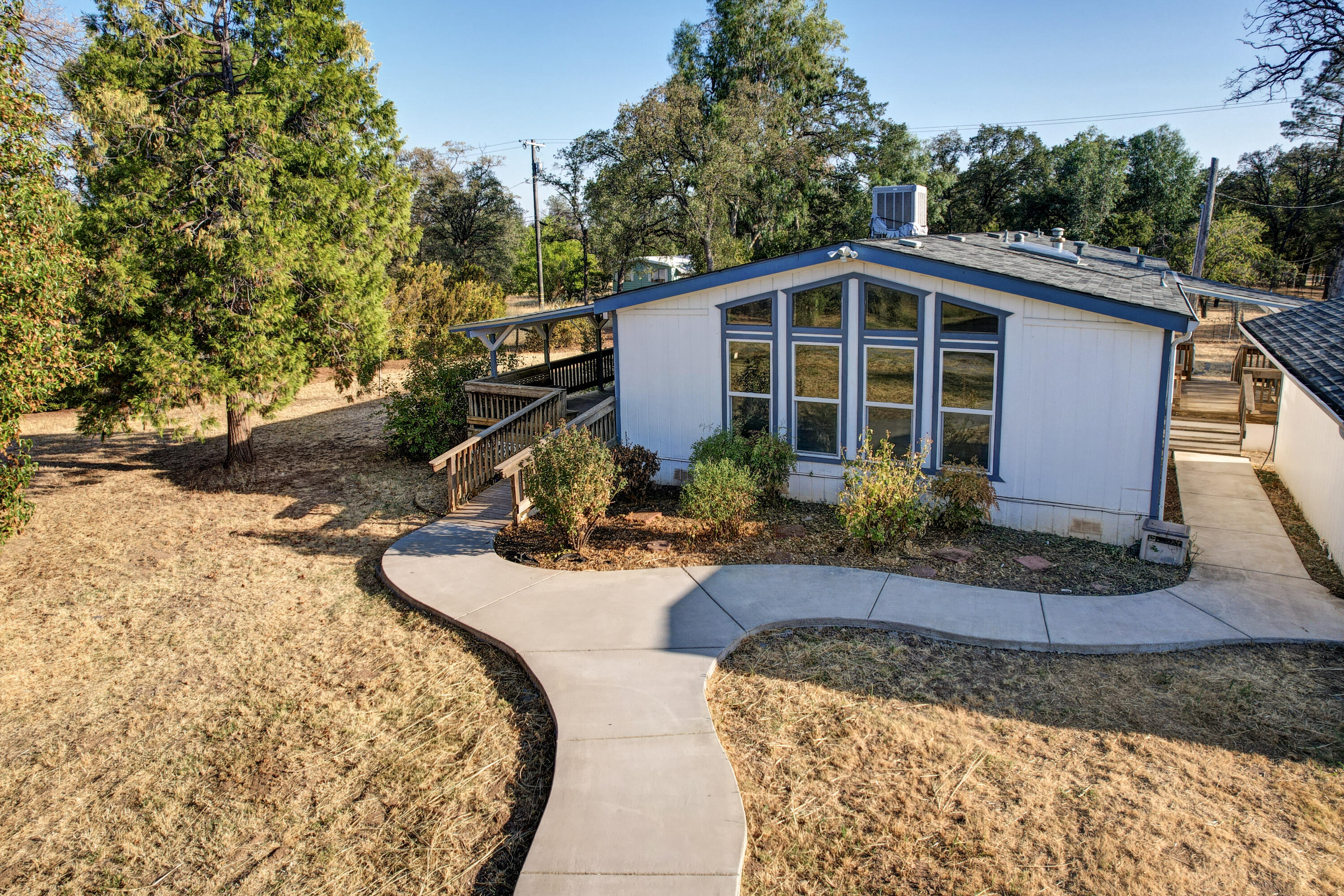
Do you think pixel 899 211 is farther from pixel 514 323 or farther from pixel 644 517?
pixel 644 517

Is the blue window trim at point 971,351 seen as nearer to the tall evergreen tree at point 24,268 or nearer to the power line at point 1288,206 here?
the tall evergreen tree at point 24,268

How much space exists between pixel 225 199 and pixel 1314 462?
1444cm

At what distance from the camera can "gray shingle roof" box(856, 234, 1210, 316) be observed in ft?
27.7

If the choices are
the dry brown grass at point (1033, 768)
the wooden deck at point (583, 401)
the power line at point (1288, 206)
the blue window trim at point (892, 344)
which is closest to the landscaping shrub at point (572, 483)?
the dry brown grass at point (1033, 768)

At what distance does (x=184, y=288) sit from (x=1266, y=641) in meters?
12.9

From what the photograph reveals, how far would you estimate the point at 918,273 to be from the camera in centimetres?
909

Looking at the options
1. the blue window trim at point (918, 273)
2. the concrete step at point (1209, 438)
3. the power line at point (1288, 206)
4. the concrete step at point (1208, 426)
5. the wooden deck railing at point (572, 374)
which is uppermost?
the power line at point (1288, 206)

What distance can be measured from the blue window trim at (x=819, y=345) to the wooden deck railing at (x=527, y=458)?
285cm

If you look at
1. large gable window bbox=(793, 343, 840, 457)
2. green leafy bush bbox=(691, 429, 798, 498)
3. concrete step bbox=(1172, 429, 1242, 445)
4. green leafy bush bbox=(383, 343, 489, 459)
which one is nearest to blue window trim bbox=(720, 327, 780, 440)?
large gable window bbox=(793, 343, 840, 457)

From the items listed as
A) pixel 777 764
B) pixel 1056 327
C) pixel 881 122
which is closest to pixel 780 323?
pixel 1056 327

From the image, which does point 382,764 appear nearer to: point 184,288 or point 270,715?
point 270,715

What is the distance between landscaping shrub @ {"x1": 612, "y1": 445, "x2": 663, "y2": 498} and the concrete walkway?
1.96m

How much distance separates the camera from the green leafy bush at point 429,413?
534 inches

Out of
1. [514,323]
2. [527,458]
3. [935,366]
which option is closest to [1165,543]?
[935,366]
